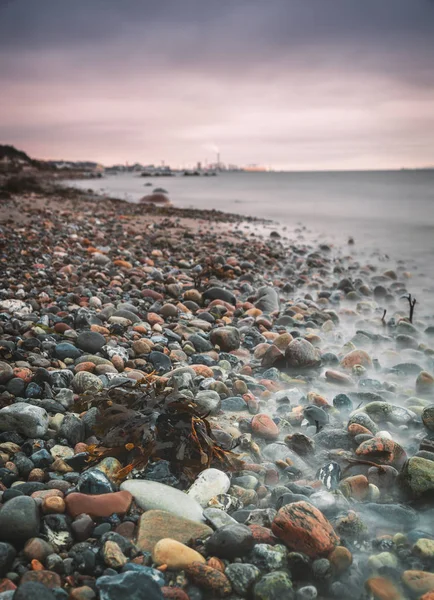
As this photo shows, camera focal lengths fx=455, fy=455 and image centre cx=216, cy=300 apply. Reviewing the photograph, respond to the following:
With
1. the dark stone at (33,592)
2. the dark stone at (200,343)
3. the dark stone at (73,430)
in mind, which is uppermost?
the dark stone at (200,343)

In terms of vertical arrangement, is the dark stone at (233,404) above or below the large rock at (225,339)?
below

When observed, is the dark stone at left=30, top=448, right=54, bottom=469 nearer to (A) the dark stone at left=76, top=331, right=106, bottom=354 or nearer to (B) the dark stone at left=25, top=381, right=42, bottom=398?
(B) the dark stone at left=25, top=381, right=42, bottom=398

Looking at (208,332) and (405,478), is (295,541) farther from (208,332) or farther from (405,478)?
(208,332)

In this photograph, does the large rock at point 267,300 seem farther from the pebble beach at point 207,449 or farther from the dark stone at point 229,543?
the dark stone at point 229,543

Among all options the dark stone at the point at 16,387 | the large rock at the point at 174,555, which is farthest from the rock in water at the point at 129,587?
the dark stone at the point at 16,387

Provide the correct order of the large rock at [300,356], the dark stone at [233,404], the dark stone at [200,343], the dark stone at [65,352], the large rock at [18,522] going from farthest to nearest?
the dark stone at [200,343]
the large rock at [300,356]
the dark stone at [65,352]
the dark stone at [233,404]
the large rock at [18,522]

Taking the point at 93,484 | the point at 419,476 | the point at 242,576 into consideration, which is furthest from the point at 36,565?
the point at 419,476

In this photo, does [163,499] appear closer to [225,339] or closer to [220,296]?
[225,339]

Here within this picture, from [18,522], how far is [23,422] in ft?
2.81

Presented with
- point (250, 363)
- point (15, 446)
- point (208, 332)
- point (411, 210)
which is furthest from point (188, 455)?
point (411, 210)

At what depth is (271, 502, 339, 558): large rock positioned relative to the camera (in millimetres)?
2111

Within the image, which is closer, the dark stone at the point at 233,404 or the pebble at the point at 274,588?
the pebble at the point at 274,588

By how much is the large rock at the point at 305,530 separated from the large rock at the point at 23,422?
1.50m

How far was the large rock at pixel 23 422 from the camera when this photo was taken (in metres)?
2.74
